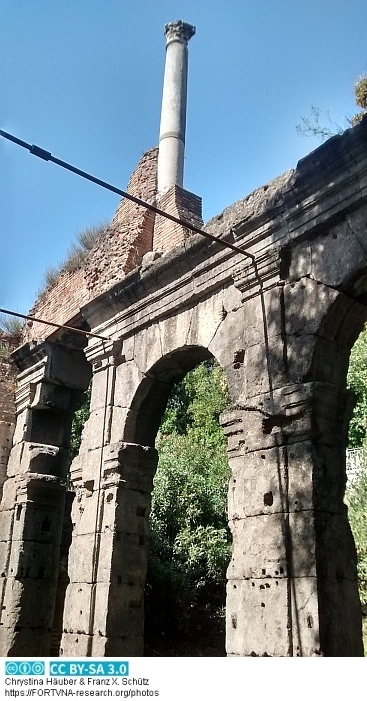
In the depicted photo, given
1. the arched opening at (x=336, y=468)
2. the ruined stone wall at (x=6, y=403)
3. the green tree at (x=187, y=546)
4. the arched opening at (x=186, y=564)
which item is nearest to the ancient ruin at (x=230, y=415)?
the arched opening at (x=336, y=468)

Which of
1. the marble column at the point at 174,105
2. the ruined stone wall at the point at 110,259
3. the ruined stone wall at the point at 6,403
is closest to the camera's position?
the ruined stone wall at the point at 110,259

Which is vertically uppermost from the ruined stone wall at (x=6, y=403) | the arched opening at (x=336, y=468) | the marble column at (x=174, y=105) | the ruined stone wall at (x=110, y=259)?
the marble column at (x=174, y=105)

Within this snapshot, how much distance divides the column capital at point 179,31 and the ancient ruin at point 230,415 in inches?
443

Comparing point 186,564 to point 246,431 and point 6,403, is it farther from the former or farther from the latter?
point 246,431

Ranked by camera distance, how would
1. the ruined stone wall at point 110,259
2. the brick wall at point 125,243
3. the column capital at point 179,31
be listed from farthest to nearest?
the column capital at point 179,31 → the ruined stone wall at point 110,259 → the brick wall at point 125,243

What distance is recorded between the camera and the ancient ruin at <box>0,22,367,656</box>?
16.2 feet

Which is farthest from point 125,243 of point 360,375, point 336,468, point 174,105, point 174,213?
point 360,375

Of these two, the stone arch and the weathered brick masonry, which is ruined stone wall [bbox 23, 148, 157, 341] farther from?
the stone arch

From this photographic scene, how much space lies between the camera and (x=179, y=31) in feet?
61.0

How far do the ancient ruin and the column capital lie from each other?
1126cm

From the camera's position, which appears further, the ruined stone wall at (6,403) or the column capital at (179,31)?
the column capital at (179,31)

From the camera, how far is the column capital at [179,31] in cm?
1856

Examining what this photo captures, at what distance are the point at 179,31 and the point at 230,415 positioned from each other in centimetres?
1625

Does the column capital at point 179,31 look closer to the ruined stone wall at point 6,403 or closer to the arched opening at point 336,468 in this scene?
the ruined stone wall at point 6,403
